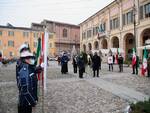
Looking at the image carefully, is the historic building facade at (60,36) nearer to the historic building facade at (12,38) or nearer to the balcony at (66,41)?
the balcony at (66,41)

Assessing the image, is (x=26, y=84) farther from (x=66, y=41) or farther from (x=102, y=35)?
(x=66, y=41)

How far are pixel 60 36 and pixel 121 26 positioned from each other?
40316mm

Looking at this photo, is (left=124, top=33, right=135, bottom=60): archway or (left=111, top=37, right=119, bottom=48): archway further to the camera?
(left=111, top=37, right=119, bottom=48): archway

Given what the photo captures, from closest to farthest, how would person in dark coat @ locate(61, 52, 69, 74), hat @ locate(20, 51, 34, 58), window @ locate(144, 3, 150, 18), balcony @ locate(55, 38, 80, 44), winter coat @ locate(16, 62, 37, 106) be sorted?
1. winter coat @ locate(16, 62, 37, 106)
2. hat @ locate(20, 51, 34, 58)
3. person in dark coat @ locate(61, 52, 69, 74)
4. window @ locate(144, 3, 150, 18)
5. balcony @ locate(55, 38, 80, 44)

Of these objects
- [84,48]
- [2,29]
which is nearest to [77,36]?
[84,48]

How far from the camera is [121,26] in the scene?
40719 mm

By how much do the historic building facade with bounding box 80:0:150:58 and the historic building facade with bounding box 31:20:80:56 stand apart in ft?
63.9

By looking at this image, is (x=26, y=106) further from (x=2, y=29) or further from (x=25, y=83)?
(x=2, y=29)

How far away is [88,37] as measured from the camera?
2318 inches

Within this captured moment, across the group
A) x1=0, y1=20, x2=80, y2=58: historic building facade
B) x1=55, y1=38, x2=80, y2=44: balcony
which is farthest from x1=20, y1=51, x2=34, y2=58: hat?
x1=55, y1=38, x2=80, y2=44: balcony

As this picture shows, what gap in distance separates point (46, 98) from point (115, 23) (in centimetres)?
3650

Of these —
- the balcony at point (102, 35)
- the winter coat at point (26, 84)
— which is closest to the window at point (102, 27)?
the balcony at point (102, 35)

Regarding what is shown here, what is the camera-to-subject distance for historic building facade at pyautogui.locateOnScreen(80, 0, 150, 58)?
34844mm

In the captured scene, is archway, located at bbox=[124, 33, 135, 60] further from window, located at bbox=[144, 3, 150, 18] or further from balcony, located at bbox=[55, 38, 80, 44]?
balcony, located at bbox=[55, 38, 80, 44]
